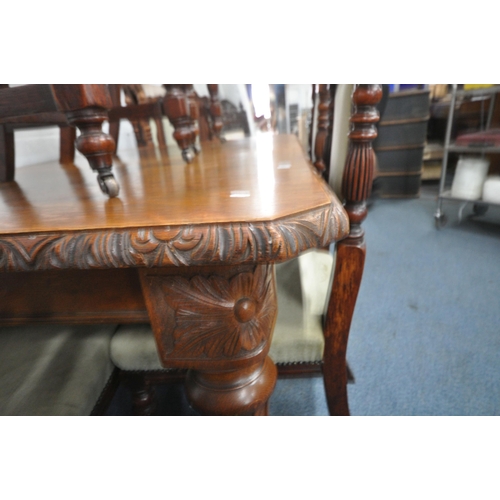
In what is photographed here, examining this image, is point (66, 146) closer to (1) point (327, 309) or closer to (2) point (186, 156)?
(2) point (186, 156)

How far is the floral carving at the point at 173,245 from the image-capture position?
0.24m

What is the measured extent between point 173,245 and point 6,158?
74 cm

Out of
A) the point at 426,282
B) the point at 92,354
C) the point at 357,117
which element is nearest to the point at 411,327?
the point at 426,282

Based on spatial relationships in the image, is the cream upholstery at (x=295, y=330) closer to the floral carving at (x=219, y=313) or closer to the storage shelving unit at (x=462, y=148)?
the floral carving at (x=219, y=313)

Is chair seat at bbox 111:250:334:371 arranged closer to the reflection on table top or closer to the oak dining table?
the oak dining table

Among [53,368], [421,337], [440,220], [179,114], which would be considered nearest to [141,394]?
[53,368]

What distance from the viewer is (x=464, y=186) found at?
1867mm

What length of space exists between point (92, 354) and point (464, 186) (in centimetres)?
214

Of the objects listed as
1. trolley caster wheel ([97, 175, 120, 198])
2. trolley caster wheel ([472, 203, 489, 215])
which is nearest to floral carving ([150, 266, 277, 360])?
trolley caster wheel ([97, 175, 120, 198])

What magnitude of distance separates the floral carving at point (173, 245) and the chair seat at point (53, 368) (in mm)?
250

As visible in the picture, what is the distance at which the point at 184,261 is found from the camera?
0.24 m

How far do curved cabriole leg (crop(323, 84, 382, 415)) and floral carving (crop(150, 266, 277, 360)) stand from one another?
7.2 inches

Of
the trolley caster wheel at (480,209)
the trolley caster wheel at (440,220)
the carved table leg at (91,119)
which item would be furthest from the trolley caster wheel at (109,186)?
the trolley caster wheel at (480,209)
